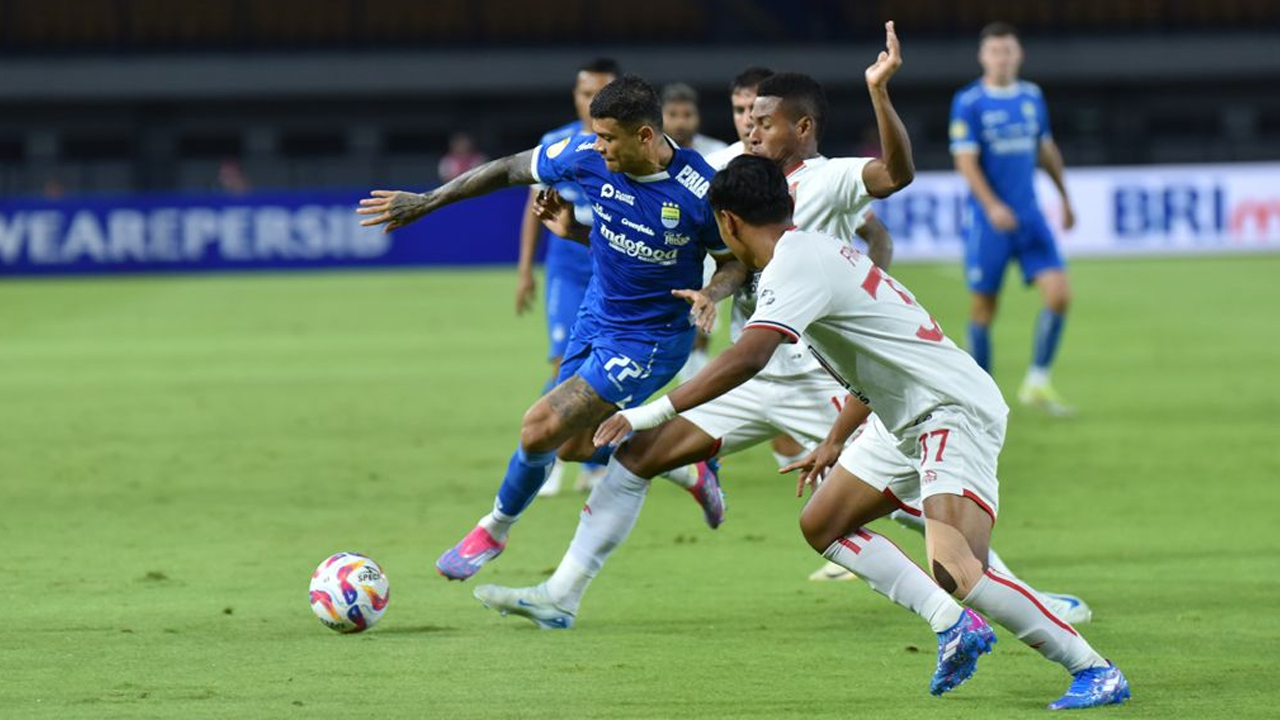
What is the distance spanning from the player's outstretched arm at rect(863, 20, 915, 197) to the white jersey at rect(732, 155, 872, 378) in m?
0.11

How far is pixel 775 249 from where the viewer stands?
5984mm

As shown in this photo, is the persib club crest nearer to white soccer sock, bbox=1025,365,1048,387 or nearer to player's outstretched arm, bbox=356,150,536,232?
player's outstretched arm, bbox=356,150,536,232

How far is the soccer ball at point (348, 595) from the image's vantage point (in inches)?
269

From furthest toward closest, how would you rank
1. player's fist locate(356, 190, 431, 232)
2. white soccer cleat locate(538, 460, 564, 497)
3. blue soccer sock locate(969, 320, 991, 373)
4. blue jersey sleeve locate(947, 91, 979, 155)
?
blue jersey sleeve locate(947, 91, 979, 155) → blue soccer sock locate(969, 320, 991, 373) → white soccer cleat locate(538, 460, 564, 497) → player's fist locate(356, 190, 431, 232)

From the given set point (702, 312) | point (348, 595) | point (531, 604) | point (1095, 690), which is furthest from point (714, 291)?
point (1095, 690)

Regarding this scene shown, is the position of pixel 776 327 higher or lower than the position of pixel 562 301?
higher

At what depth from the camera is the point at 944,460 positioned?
600cm

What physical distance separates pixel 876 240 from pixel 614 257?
50.9 inches

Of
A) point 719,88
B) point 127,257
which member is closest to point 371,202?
point 127,257

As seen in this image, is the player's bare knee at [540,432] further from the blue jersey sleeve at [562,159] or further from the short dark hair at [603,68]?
the short dark hair at [603,68]

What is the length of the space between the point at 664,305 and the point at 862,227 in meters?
1.11

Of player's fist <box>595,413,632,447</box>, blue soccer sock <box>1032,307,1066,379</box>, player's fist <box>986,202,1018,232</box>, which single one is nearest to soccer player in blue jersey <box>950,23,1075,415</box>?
A: blue soccer sock <box>1032,307,1066,379</box>

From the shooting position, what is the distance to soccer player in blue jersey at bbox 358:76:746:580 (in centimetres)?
705

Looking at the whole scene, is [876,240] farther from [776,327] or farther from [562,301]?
[562,301]
